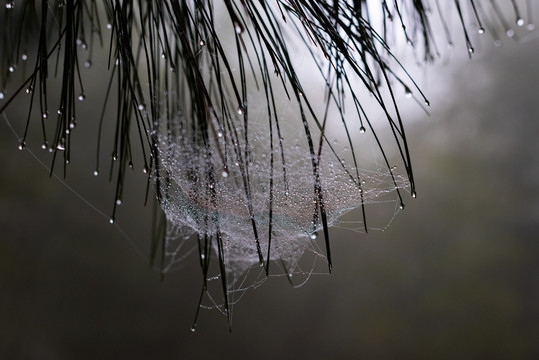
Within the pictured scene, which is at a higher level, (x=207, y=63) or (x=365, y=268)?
(x=207, y=63)

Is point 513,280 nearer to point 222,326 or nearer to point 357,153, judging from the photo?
point 357,153

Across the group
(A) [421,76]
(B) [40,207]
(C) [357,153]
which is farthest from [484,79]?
(B) [40,207]

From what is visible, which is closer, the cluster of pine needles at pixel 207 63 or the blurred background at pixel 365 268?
the cluster of pine needles at pixel 207 63

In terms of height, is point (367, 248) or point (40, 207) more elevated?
point (40, 207)

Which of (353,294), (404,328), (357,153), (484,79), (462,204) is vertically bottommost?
(404,328)

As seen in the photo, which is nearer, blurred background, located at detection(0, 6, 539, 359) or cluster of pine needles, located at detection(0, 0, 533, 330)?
cluster of pine needles, located at detection(0, 0, 533, 330)

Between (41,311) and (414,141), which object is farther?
(414,141)

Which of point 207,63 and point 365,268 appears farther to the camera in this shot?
point 365,268
